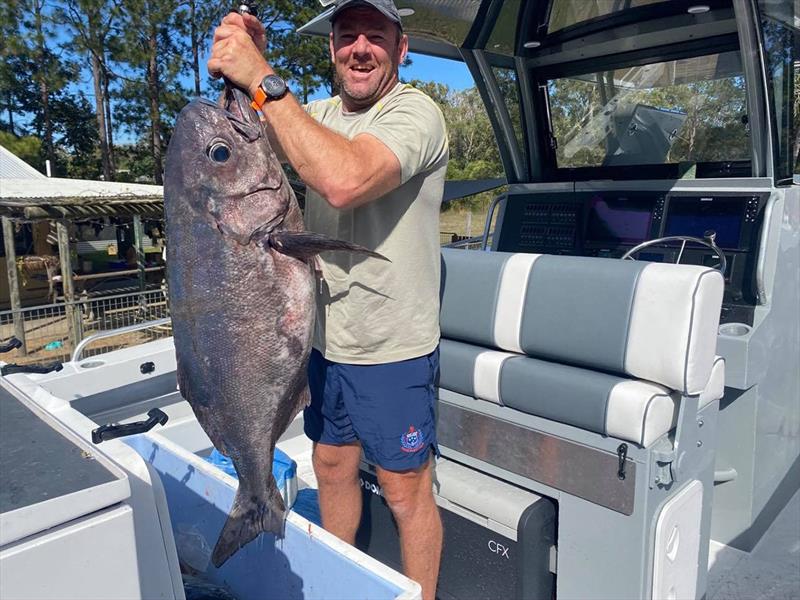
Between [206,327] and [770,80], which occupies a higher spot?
[770,80]

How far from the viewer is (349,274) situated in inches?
79.8

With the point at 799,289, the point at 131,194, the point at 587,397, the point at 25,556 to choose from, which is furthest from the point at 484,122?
the point at 131,194

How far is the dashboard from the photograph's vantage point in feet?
10.8

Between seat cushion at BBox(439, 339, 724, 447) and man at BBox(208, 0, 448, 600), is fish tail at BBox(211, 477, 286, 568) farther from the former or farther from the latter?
seat cushion at BBox(439, 339, 724, 447)

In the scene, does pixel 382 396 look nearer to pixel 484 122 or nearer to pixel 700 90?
pixel 700 90

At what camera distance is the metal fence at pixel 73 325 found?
30.8 feet

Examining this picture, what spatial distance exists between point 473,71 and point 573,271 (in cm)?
265

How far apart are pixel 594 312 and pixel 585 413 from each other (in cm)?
36

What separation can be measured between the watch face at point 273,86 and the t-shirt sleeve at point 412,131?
10.1 inches

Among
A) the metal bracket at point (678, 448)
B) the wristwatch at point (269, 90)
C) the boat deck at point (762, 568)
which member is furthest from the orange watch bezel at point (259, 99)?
the boat deck at point (762, 568)

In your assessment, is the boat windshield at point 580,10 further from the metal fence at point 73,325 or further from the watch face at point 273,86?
the metal fence at point 73,325

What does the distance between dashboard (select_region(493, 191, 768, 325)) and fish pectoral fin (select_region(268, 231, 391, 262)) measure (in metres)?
2.03

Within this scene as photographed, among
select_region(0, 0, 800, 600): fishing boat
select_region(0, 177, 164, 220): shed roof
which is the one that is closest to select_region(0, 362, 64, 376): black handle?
select_region(0, 0, 800, 600): fishing boat

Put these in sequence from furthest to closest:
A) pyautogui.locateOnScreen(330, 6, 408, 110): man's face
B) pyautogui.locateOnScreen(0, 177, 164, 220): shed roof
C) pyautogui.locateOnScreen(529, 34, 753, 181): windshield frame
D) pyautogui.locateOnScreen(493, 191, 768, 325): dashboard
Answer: pyautogui.locateOnScreen(0, 177, 164, 220): shed roof → pyautogui.locateOnScreen(529, 34, 753, 181): windshield frame → pyautogui.locateOnScreen(493, 191, 768, 325): dashboard → pyautogui.locateOnScreen(330, 6, 408, 110): man's face
